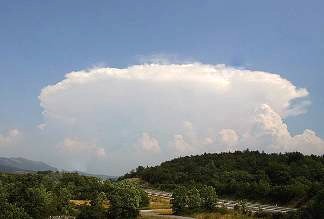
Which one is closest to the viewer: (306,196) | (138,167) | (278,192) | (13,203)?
(13,203)

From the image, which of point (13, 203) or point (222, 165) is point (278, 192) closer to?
point (13, 203)

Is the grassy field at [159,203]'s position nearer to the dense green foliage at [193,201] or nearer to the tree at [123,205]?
the dense green foliage at [193,201]

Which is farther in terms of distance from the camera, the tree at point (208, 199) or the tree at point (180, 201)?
the tree at point (208, 199)

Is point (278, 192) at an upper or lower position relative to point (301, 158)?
lower

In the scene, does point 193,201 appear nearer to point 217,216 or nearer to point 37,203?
point 217,216

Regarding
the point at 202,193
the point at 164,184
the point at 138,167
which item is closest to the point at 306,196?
the point at 202,193

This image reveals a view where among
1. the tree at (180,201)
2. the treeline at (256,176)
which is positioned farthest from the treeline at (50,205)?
the treeline at (256,176)

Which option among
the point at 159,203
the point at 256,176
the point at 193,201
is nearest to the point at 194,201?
the point at 193,201

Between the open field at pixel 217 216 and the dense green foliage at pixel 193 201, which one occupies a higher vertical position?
the dense green foliage at pixel 193 201
